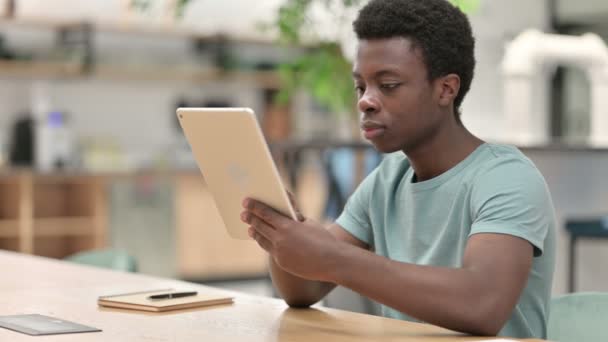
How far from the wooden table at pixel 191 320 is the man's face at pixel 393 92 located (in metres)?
0.31

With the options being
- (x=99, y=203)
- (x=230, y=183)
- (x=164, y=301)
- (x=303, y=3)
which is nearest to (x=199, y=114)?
(x=230, y=183)

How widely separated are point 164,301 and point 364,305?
131 cm

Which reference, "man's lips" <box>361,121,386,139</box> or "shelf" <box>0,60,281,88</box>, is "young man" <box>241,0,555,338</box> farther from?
"shelf" <box>0,60,281,88</box>

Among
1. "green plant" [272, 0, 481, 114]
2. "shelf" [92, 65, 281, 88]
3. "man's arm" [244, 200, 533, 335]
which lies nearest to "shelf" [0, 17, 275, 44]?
"shelf" [92, 65, 281, 88]

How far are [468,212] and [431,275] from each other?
0.81ft

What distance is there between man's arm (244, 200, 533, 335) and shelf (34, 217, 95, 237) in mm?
5163

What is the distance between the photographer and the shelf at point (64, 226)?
Result: 6.49 meters

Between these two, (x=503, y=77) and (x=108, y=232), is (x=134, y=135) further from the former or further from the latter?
(x=503, y=77)

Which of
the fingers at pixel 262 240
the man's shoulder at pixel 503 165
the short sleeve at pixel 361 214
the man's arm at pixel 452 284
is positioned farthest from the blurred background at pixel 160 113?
the man's arm at pixel 452 284

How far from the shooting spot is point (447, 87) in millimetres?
1778

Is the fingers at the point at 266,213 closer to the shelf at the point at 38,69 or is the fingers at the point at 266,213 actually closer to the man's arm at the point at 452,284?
the man's arm at the point at 452,284

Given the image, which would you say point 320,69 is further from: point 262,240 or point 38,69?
point 38,69

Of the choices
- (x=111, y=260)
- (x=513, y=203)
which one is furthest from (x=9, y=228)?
(x=513, y=203)

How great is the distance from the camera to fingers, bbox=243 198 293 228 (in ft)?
5.16
